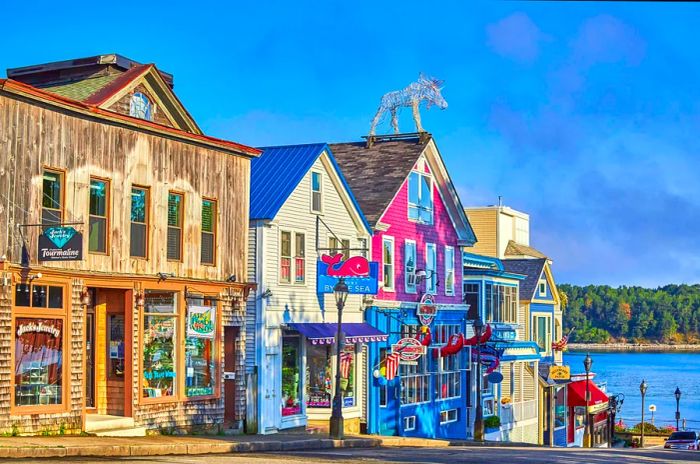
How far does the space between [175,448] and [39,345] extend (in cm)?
367

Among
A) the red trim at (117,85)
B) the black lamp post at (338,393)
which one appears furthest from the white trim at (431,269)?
the red trim at (117,85)

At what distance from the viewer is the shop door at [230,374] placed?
103 ft

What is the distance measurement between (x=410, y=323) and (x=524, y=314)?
1954 cm

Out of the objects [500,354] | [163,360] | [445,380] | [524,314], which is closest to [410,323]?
[445,380]

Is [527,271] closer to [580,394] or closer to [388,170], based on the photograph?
[580,394]

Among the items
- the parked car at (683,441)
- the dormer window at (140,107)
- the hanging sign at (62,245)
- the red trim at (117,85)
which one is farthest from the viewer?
the parked car at (683,441)

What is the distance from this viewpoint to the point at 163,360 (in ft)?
92.5

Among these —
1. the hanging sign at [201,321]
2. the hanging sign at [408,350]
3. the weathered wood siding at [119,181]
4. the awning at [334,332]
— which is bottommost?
the hanging sign at [408,350]

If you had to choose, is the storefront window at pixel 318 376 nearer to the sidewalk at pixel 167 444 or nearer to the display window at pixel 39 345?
the sidewalk at pixel 167 444

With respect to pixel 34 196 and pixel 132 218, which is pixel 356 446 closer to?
pixel 132 218

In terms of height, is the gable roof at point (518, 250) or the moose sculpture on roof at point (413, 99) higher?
the moose sculpture on roof at point (413, 99)

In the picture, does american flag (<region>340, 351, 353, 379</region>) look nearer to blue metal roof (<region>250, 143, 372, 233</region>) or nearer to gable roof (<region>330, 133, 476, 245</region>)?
gable roof (<region>330, 133, 476, 245</region>)

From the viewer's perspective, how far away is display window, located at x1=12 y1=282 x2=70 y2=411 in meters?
23.7

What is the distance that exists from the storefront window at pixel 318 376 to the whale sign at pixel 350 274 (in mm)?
2312
